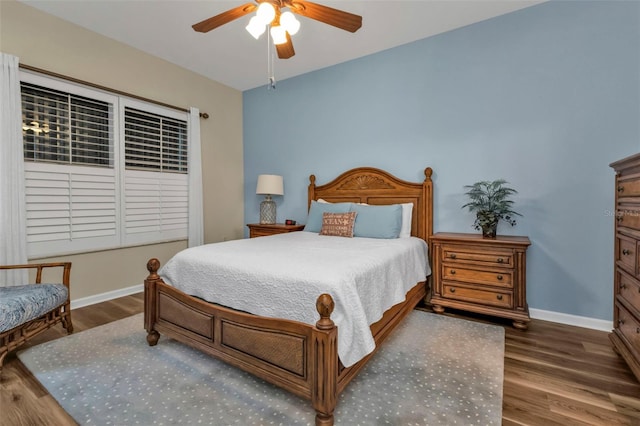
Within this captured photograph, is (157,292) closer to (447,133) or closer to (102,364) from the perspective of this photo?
(102,364)

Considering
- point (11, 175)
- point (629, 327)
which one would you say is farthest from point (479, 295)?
point (11, 175)

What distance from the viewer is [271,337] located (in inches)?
62.7

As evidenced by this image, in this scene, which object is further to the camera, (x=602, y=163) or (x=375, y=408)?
(x=602, y=163)

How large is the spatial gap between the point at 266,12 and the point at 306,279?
1658 mm

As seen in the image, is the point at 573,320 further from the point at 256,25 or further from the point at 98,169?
the point at 98,169

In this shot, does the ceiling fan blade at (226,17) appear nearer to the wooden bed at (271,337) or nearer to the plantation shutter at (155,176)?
the wooden bed at (271,337)

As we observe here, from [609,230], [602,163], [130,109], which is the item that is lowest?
[609,230]

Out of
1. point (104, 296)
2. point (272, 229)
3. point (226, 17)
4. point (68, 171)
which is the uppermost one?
point (226, 17)

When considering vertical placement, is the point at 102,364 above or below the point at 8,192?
below

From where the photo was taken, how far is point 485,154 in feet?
9.73

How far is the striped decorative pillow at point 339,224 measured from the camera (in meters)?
3.12

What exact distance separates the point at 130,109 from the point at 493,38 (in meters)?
3.97

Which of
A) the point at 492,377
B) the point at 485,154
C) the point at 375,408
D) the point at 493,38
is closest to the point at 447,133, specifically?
the point at 485,154

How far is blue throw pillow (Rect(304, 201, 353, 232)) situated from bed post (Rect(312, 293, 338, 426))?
2060 millimetres
